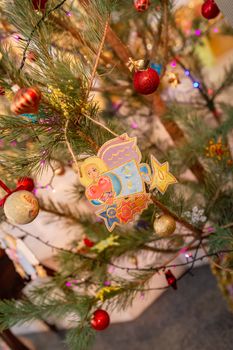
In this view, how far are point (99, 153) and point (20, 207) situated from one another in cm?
13

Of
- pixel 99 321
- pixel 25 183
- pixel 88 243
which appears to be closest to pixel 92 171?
pixel 25 183

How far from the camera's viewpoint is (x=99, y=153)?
565mm

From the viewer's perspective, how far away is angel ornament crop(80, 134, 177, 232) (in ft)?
1.87

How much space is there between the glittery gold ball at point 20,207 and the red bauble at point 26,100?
0.42 feet

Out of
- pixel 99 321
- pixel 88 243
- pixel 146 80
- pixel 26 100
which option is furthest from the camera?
pixel 88 243

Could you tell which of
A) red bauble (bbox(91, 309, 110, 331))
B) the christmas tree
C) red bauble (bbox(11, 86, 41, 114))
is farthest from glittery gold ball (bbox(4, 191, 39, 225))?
red bauble (bbox(91, 309, 110, 331))

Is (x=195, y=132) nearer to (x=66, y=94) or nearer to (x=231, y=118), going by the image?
(x=231, y=118)

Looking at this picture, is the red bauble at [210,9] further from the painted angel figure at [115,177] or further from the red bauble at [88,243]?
the red bauble at [88,243]

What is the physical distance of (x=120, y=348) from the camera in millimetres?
1289

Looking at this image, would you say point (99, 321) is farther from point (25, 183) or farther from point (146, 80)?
point (146, 80)

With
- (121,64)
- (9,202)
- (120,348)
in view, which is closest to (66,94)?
(9,202)

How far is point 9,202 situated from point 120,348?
0.91 meters

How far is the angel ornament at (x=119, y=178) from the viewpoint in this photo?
0.57 m

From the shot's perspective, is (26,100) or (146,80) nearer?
(26,100)
